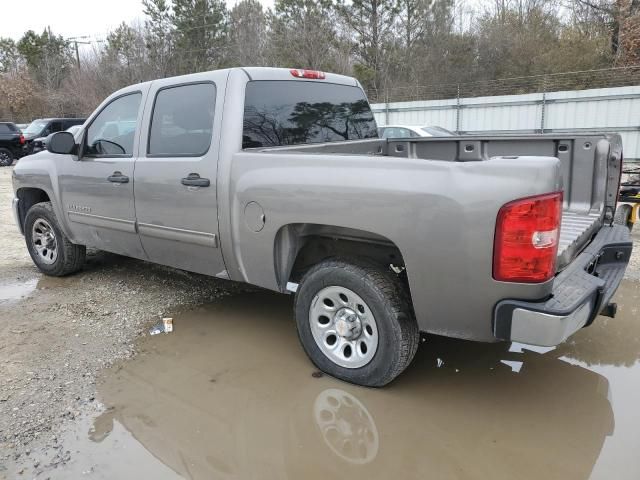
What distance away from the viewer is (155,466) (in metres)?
2.62

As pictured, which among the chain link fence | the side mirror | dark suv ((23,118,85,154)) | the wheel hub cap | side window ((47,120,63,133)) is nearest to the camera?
the wheel hub cap

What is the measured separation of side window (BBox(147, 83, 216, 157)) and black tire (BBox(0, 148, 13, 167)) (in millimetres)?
19581

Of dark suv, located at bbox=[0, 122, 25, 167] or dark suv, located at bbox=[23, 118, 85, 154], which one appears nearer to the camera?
dark suv, located at bbox=[0, 122, 25, 167]

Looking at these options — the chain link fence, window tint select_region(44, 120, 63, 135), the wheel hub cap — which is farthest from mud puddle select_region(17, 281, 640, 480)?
window tint select_region(44, 120, 63, 135)

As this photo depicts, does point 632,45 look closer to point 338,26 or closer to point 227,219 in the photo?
point 338,26

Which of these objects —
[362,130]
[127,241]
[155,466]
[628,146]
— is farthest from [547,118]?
[155,466]

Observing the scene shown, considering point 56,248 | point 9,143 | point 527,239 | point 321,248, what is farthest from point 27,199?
point 9,143

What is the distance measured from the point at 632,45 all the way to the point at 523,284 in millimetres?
23786

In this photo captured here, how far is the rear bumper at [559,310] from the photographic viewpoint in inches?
96.8

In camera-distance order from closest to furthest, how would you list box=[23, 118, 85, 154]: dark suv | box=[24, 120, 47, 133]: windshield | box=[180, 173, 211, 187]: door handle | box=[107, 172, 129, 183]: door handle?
box=[180, 173, 211, 187]: door handle
box=[107, 172, 129, 183]: door handle
box=[23, 118, 85, 154]: dark suv
box=[24, 120, 47, 133]: windshield

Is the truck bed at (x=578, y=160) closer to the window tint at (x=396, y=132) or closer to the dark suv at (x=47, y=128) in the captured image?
the window tint at (x=396, y=132)

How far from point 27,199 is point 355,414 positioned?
15.0 ft

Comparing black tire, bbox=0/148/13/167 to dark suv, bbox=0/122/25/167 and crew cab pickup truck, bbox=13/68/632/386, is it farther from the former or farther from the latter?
crew cab pickup truck, bbox=13/68/632/386

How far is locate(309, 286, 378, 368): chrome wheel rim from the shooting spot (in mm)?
3111
